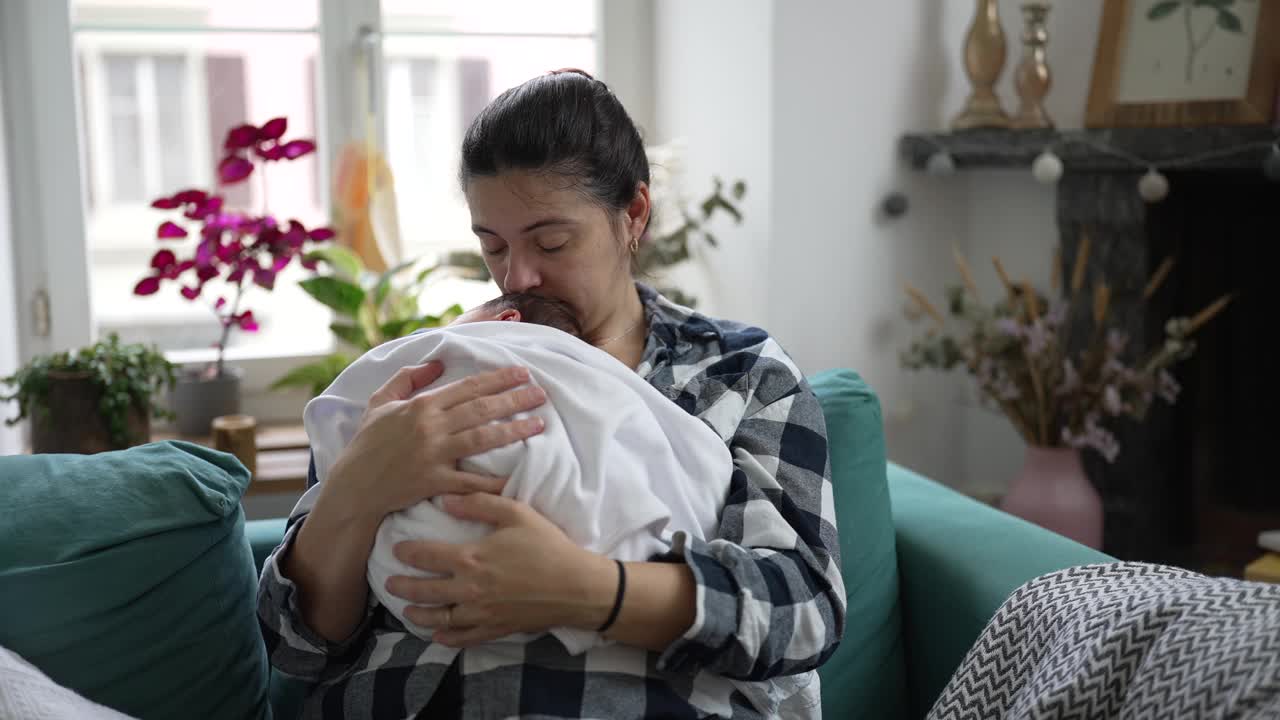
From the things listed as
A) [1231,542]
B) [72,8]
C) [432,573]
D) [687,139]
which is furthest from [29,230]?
[1231,542]

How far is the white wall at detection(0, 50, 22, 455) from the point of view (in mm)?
2295

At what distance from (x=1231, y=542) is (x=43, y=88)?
296cm

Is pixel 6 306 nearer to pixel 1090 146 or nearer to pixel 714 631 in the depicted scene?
pixel 714 631

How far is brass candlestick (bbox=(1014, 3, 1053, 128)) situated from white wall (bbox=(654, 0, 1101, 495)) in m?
0.14

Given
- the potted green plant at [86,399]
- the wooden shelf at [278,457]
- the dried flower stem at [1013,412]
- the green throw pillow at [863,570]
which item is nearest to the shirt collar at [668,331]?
the green throw pillow at [863,570]

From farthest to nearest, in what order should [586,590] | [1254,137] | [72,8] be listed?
[72,8] → [1254,137] → [586,590]

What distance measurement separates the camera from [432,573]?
3.42ft

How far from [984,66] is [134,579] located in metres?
2.17

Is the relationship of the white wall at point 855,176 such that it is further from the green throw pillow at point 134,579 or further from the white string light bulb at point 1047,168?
the green throw pillow at point 134,579

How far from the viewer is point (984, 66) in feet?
8.78

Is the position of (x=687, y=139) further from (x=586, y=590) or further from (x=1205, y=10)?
(x=586, y=590)

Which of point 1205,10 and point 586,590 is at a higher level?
point 1205,10

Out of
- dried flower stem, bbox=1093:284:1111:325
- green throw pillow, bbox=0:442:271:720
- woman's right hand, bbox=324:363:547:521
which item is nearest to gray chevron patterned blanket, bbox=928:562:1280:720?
woman's right hand, bbox=324:363:547:521

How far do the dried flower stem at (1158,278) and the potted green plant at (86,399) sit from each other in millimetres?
2072
